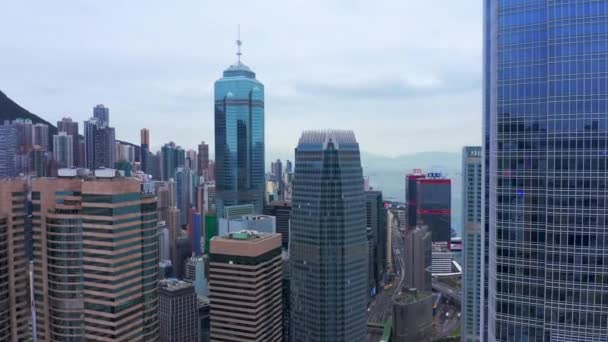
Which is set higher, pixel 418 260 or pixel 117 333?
pixel 117 333

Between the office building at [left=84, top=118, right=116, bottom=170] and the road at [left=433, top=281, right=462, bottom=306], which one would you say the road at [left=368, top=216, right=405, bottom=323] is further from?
the office building at [left=84, top=118, right=116, bottom=170]

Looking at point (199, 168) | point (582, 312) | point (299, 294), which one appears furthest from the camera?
point (199, 168)

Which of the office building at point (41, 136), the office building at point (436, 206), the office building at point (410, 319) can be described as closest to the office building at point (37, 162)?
the office building at point (41, 136)

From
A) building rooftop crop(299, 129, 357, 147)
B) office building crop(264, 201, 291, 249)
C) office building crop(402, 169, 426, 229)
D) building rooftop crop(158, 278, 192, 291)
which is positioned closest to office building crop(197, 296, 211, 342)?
building rooftop crop(158, 278, 192, 291)

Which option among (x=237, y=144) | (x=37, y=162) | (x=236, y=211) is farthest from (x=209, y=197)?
(x=37, y=162)

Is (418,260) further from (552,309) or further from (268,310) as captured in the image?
(552,309)

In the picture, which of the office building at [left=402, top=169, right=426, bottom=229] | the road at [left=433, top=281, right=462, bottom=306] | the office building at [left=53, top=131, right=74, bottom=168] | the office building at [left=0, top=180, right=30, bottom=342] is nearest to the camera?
the office building at [left=0, top=180, right=30, bottom=342]

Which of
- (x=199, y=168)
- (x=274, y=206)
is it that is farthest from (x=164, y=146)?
(x=274, y=206)
